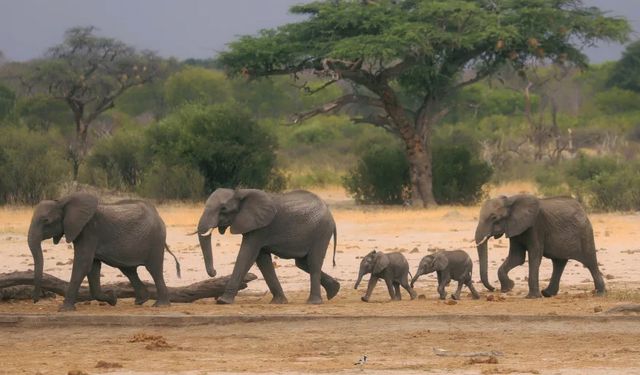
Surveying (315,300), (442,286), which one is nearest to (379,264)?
(442,286)

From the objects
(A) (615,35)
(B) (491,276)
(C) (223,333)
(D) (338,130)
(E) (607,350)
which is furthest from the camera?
(D) (338,130)

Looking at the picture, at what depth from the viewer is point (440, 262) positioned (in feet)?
53.9

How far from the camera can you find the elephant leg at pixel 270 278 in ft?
51.9

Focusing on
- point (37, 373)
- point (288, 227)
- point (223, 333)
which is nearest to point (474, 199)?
point (288, 227)

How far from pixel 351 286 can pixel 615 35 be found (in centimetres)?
1989

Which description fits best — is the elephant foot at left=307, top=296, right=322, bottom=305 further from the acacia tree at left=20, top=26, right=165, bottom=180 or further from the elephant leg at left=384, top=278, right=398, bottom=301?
the acacia tree at left=20, top=26, right=165, bottom=180

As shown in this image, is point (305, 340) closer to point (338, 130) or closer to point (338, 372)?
point (338, 372)

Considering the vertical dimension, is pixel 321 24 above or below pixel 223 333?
above

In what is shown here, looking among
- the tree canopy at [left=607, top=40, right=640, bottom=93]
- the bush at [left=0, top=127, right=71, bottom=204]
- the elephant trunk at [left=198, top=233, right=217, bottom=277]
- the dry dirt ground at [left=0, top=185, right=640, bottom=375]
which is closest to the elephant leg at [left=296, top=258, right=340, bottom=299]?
the dry dirt ground at [left=0, top=185, right=640, bottom=375]

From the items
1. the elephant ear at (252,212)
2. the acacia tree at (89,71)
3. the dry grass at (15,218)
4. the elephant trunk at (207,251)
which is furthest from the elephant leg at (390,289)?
the acacia tree at (89,71)

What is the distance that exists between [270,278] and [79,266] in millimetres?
2227

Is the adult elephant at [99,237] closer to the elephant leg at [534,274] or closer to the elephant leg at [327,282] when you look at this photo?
the elephant leg at [327,282]

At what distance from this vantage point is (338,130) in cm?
7688

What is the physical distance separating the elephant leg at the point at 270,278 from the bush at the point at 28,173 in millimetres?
19202
